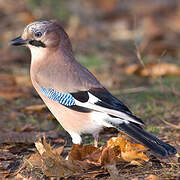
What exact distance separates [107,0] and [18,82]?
637 centimetres

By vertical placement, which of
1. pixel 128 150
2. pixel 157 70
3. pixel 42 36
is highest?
pixel 42 36

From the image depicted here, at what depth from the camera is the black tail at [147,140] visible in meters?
3.42

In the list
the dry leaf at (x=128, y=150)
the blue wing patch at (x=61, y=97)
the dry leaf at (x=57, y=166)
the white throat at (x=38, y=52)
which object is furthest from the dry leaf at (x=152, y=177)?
the white throat at (x=38, y=52)

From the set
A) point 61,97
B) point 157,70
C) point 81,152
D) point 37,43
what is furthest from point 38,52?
point 157,70

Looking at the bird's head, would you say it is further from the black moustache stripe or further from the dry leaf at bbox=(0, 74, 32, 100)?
the dry leaf at bbox=(0, 74, 32, 100)

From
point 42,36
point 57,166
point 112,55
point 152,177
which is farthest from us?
point 112,55

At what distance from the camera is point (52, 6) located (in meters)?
9.58

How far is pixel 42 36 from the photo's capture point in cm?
411

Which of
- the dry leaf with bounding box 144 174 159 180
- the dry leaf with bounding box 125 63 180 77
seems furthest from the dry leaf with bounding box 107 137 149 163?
the dry leaf with bounding box 125 63 180 77

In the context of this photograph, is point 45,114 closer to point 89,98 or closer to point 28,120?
point 28,120

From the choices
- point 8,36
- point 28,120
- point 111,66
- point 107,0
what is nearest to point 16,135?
point 28,120

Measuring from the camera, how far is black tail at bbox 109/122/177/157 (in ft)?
11.2

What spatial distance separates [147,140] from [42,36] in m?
1.35

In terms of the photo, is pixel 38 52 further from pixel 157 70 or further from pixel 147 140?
pixel 157 70
